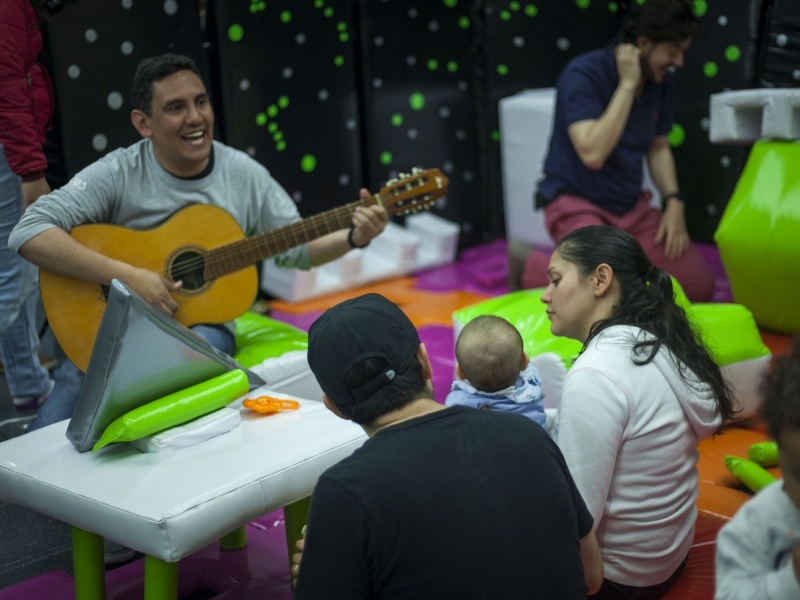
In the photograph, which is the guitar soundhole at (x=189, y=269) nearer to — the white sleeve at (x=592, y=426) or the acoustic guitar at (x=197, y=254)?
the acoustic guitar at (x=197, y=254)

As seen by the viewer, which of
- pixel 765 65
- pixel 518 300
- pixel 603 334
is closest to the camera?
pixel 603 334

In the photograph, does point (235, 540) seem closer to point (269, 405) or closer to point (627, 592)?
point (269, 405)

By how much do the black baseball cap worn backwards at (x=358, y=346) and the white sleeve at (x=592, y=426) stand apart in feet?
1.53

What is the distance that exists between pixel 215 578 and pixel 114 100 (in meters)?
2.33

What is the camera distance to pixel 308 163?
15.7ft

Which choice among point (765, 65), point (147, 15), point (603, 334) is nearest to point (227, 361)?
point (603, 334)

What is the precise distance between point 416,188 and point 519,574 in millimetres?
1880

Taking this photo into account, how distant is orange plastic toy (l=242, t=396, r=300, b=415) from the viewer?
7.19ft

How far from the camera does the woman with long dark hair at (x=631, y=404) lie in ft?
5.47

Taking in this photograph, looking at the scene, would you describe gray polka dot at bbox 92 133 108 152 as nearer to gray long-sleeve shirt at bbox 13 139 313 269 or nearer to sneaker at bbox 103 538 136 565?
gray long-sleeve shirt at bbox 13 139 313 269

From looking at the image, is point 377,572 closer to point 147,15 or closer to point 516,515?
point 516,515

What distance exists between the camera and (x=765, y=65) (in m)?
4.35

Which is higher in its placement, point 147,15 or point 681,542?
point 147,15

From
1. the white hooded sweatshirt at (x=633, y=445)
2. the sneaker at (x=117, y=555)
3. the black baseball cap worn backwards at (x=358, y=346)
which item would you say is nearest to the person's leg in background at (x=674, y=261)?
the white hooded sweatshirt at (x=633, y=445)
